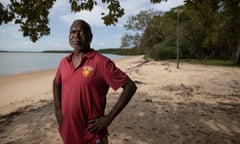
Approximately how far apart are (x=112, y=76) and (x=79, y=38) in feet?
1.65

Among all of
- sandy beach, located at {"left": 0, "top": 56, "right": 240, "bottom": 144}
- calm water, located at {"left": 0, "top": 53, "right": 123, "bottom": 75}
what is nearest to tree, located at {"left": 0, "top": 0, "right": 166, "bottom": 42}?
sandy beach, located at {"left": 0, "top": 56, "right": 240, "bottom": 144}

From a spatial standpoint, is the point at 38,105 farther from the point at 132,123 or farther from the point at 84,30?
the point at 84,30

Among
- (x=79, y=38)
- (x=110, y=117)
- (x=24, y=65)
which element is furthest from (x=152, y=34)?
(x=110, y=117)

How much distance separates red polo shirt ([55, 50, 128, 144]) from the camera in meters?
1.78

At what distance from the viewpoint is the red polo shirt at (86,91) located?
1.78 m

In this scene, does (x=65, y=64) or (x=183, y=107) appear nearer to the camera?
(x=65, y=64)

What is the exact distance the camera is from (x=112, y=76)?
1.77 meters

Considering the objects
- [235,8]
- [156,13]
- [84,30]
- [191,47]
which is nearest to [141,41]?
[156,13]

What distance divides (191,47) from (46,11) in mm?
32488

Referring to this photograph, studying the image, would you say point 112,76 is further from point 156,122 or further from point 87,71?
point 156,122

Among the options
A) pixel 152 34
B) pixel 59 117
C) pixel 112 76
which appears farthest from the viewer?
pixel 152 34

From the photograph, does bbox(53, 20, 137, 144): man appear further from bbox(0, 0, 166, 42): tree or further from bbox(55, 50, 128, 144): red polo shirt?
bbox(0, 0, 166, 42): tree

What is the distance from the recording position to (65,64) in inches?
78.5

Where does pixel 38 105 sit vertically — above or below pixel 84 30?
below
